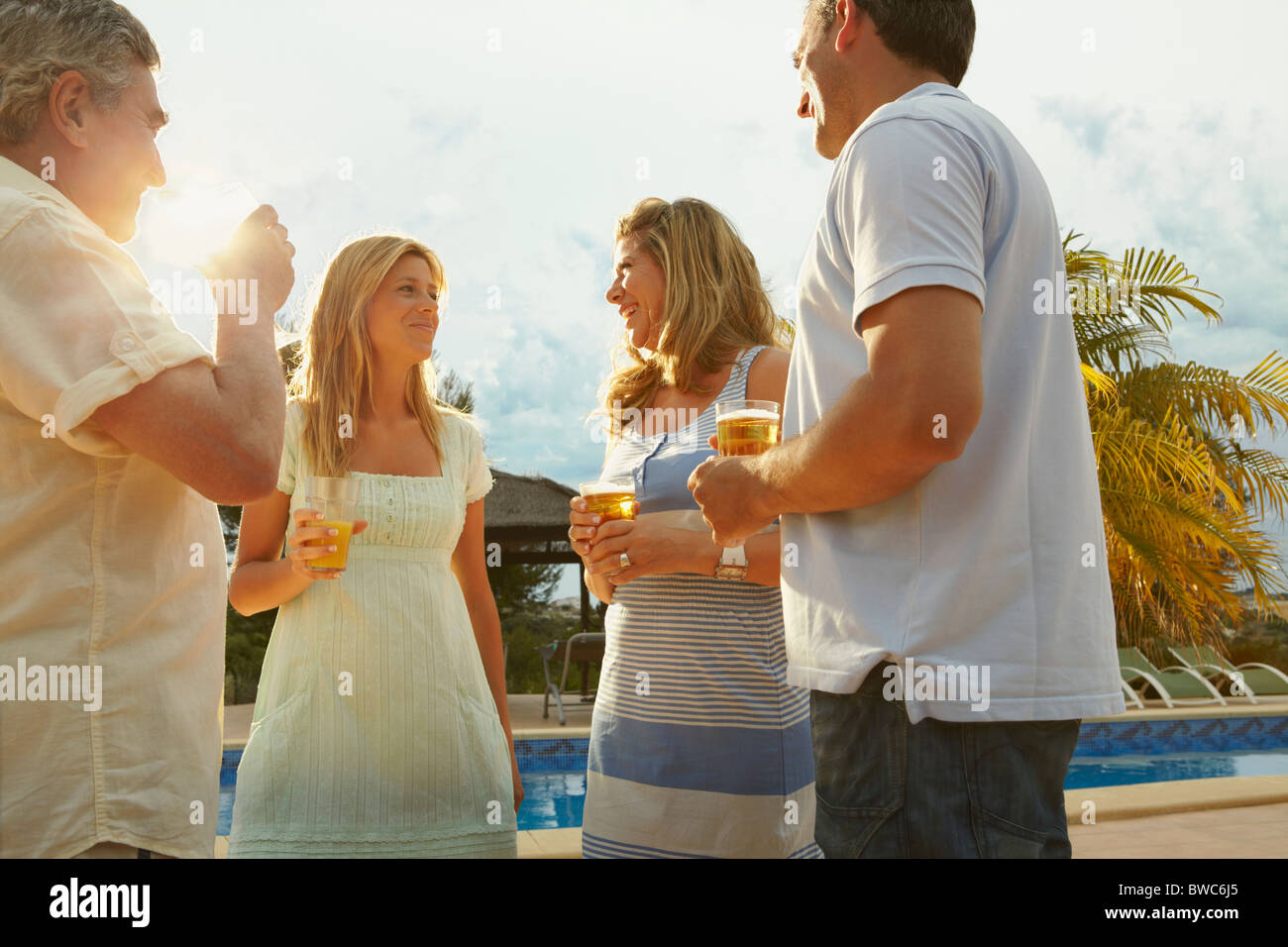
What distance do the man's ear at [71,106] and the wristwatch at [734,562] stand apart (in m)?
1.30

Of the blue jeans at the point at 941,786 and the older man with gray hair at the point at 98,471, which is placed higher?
the older man with gray hair at the point at 98,471

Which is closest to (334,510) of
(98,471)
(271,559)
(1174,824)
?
(271,559)

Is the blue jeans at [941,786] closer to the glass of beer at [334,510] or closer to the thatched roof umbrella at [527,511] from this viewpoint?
the glass of beer at [334,510]

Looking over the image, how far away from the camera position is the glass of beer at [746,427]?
1.78 metres

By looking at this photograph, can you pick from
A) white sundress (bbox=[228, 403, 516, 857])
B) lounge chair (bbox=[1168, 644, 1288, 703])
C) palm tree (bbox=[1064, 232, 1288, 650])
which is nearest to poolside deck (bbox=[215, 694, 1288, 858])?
white sundress (bbox=[228, 403, 516, 857])

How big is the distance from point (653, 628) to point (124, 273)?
122cm

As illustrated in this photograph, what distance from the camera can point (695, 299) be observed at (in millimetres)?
2307

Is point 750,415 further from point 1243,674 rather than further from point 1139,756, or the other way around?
point 1243,674

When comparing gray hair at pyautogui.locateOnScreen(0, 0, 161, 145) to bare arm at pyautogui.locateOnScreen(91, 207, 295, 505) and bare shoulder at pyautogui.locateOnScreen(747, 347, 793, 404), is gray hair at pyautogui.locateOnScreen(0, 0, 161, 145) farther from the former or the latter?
bare shoulder at pyautogui.locateOnScreen(747, 347, 793, 404)

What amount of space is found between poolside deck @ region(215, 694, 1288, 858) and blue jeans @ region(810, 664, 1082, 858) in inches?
119

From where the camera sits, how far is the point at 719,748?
193cm

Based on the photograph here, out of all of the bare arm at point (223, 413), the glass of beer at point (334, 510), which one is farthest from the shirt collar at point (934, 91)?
the glass of beer at point (334, 510)
